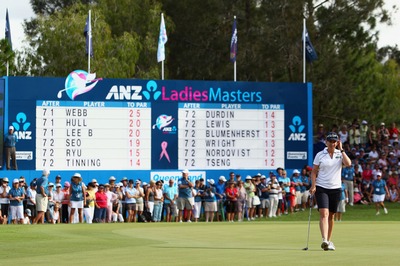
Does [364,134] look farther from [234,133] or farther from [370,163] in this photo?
[234,133]

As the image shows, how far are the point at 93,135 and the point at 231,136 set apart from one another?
517 centimetres

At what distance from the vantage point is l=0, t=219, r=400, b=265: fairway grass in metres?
15.5

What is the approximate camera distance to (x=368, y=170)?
141 feet

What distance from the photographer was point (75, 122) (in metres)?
35.2

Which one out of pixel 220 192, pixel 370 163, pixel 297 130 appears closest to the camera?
pixel 220 192

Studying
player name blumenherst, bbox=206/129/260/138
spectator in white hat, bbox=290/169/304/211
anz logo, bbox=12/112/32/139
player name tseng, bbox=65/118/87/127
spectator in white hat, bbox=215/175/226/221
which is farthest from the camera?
spectator in white hat, bbox=290/169/304/211

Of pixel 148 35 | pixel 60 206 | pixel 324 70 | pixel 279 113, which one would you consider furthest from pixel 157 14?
pixel 60 206

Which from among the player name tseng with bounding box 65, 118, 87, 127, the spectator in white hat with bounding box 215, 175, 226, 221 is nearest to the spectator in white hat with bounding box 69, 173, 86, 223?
the player name tseng with bounding box 65, 118, 87, 127

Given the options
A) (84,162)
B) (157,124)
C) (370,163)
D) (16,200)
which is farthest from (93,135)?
(370,163)

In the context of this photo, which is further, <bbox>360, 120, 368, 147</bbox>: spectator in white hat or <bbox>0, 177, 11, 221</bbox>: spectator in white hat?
<bbox>360, 120, 368, 147</bbox>: spectator in white hat

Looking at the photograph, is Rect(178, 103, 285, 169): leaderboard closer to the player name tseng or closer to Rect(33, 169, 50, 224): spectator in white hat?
the player name tseng

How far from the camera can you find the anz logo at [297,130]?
1505 inches

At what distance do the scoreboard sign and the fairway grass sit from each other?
384 inches

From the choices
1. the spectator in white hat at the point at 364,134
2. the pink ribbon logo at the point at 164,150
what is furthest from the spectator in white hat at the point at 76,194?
the spectator in white hat at the point at 364,134
